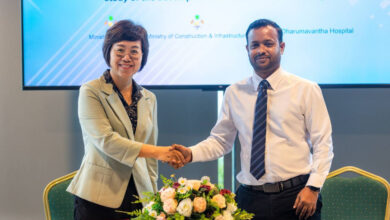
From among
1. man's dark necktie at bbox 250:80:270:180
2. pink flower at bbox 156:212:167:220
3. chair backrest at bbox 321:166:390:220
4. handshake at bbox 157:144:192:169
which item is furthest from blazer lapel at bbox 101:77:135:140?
chair backrest at bbox 321:166:390:220

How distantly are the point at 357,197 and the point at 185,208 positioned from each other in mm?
1707

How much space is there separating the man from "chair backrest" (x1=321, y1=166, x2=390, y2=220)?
66 centimetres

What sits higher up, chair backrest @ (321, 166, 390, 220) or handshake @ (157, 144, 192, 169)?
handshake @ (157, 144, 192, 169)

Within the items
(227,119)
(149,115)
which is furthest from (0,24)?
(227,119)

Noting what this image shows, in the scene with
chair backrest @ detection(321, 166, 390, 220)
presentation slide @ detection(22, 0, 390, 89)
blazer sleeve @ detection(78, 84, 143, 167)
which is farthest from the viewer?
presentation slide @ detection(22, 0, 390, 89)

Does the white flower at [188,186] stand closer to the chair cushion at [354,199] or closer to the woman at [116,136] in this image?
the woman at [116,136]

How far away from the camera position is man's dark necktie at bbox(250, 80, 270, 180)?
225 cm

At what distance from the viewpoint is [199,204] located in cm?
154

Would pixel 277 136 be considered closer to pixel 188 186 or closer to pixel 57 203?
pixel 188 186

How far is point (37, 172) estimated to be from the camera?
3936 millimetres

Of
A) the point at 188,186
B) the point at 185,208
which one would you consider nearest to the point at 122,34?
the point at 188,186

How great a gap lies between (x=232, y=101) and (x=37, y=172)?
236 cm

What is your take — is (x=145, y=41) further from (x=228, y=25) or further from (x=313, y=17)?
(x=313, y=17)

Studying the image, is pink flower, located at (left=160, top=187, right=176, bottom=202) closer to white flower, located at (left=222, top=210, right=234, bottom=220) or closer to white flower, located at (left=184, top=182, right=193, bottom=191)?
white flower, located at (left=184, top=182, right=193, bottom=191)
